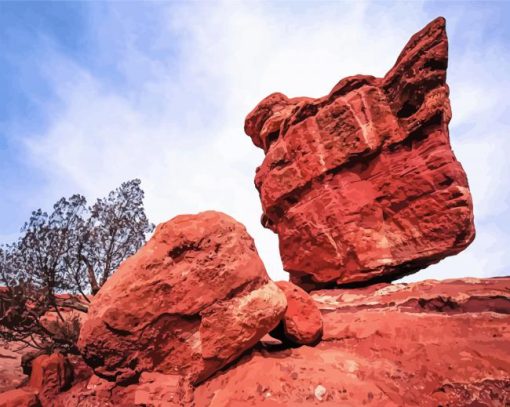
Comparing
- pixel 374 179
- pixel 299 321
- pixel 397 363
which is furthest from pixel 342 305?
pixel 374 179

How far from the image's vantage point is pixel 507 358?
155 inches

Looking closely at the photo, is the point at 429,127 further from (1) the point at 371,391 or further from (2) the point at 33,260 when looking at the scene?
(2) the point at 33,260

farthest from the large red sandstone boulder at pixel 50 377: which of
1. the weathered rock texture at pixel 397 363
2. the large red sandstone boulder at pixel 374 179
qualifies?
the large red sandstone boulder at pixel 374 179

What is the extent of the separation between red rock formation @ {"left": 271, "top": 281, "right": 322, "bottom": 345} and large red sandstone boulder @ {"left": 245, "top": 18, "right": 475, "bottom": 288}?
3.60 m

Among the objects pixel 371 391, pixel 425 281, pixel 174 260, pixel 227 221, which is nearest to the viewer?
pixel 371 391

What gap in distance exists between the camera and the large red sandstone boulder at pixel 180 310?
4148 millimetres

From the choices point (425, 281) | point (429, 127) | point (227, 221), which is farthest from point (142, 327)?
point (429, 127)

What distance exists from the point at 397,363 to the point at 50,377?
689 cm

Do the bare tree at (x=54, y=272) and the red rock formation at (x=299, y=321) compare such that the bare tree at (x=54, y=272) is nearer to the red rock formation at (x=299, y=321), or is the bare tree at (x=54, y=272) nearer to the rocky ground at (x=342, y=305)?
the rocky ground at (x=342, y=305)

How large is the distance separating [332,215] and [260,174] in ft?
11.6

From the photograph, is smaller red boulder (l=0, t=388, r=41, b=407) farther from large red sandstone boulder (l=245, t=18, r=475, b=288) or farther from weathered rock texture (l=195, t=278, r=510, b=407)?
large red sandstone boulder (l=245, t=18, r=475, b=288)

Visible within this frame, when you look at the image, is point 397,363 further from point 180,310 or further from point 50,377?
point 50,377

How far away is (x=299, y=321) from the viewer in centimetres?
525

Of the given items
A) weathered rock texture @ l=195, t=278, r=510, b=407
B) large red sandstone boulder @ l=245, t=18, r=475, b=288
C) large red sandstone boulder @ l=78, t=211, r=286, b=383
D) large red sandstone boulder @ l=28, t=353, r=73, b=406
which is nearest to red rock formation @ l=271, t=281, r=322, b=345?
weathered rock texture @ l=195, t=278, r=510, b=407
